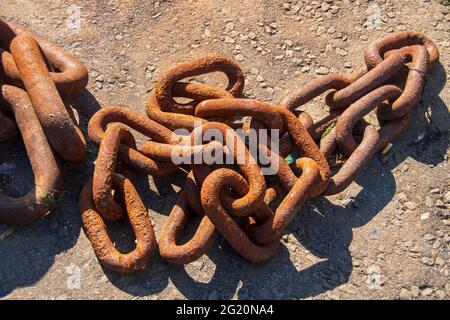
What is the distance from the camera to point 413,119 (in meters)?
4.12

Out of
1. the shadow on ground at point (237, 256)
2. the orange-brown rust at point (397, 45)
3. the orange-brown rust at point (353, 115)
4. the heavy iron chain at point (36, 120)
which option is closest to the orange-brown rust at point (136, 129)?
the heavy iron chain at point (36, 120)

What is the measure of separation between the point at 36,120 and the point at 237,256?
162 centimetres

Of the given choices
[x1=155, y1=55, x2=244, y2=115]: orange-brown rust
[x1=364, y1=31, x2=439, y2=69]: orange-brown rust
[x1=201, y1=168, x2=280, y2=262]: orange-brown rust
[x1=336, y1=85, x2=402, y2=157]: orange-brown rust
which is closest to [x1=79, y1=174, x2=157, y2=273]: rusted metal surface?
[x1=201, y1=168, x2=280, y2=262]: orange-brown rust

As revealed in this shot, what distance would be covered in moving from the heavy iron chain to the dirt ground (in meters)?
0.22

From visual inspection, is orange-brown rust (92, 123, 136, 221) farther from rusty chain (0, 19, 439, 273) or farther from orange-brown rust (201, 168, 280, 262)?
orange-brown rust (201, 168, 280, 262)

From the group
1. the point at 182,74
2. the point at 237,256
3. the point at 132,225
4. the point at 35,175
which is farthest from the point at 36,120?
the point at 237,256

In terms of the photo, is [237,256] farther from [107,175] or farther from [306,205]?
[107,175]

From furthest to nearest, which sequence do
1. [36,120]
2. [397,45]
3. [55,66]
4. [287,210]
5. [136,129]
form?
[397,45] → [55,66] → [136,129] → [36,120] → [287,210]

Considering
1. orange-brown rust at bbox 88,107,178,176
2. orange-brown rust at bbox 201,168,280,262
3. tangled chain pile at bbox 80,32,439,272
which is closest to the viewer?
orange-brown rust at bbox 201,168,280,262

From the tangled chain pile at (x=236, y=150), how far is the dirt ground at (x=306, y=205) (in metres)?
0.19

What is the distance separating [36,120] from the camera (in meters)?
3.45

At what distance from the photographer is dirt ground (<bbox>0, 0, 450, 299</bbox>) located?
3.36m
